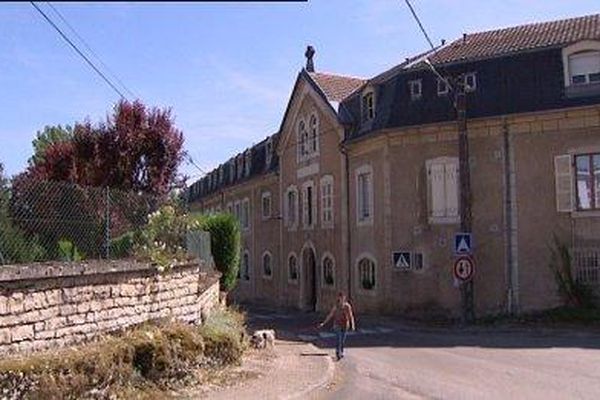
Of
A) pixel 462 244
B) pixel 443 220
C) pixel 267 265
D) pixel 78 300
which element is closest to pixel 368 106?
pixel 443 220

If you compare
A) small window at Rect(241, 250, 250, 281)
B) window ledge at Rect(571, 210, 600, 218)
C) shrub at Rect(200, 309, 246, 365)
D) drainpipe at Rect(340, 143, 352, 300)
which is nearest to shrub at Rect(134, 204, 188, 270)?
shrub at Rect(200, 309, 246, 365)

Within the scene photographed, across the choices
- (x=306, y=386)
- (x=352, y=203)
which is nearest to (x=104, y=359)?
(x=306, y=386)

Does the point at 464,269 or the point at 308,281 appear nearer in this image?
the point at 464,269

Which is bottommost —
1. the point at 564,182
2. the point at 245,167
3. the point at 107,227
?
the point at 107,227

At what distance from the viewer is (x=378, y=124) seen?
28328 millimetres

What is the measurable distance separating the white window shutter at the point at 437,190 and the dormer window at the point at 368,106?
4000 mm

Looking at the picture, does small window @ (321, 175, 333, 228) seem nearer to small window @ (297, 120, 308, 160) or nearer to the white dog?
small window @ (297, 120, 308, 160)

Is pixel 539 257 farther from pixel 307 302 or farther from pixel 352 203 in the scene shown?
pixel 307 302

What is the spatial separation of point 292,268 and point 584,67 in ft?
58.6

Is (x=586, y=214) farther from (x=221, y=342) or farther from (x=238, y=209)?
(x=238, y=209)

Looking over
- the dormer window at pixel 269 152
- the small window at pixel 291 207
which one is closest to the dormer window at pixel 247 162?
the dormer window at pixel 269 152

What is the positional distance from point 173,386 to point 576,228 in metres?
16.6

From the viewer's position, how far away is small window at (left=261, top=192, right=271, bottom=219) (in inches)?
1642

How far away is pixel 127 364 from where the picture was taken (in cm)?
1077
